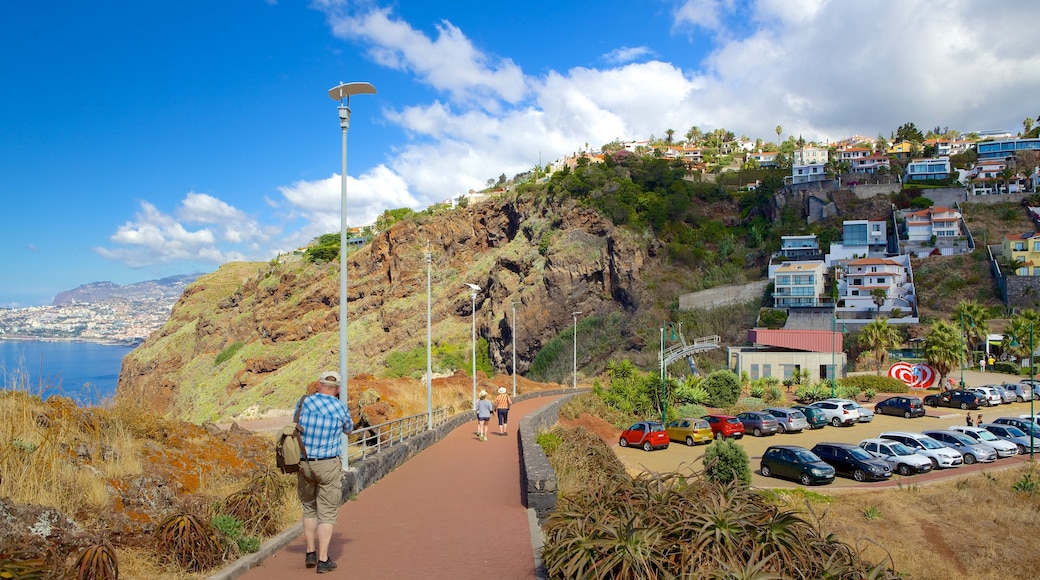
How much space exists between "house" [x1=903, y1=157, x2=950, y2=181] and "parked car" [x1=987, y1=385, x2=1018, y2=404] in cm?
6666

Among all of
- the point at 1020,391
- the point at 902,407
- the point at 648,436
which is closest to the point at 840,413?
the point at 902,407

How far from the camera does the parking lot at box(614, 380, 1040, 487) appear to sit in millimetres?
24047

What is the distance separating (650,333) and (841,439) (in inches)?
1200

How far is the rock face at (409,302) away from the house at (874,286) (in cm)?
1930

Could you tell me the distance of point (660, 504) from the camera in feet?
20.8

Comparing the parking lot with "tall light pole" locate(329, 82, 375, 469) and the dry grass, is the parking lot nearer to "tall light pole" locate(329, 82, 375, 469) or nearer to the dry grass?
the dry grass

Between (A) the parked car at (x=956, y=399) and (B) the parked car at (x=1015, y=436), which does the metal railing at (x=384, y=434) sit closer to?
(B) the parked car at (x=1015, y=436)

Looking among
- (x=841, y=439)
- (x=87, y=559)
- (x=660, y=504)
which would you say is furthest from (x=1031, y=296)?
(x=87, y=559)

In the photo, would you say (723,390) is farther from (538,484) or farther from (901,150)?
(901,150)

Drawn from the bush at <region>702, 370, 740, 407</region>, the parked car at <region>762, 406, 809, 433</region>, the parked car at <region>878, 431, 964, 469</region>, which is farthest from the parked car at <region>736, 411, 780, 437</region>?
the bush at <region>702, 370, 740, 407</region>

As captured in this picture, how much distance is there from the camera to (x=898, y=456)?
998 inches

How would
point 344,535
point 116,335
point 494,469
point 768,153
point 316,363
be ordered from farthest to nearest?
point 116,335, point 768,153, point 316,363, point 494,469, point 344,535

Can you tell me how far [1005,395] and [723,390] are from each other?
54.9ft

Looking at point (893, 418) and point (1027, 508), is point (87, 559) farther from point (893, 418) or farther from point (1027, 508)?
point (893, 418)
